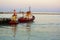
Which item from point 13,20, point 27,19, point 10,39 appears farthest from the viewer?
point 27,19

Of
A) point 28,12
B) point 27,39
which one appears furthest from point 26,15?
point 27,39

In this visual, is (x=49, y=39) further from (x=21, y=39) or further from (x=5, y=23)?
(x=5, y=23)

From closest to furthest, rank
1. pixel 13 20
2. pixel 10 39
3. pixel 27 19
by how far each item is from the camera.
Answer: pixel 10 39
pixel 13 20
pixel 27 19

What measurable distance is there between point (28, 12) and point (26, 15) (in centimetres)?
28

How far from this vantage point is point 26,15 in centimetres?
1953

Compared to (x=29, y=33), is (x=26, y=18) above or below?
below

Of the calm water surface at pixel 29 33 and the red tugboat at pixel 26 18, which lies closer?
the calm water surface at pixel 29 33

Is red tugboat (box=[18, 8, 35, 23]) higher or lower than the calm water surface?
lower

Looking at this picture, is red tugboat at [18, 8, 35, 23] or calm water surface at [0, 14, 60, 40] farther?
red tugboat at [18, 8, 35, 23]

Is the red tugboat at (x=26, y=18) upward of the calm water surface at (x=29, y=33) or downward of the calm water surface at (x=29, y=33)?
downward

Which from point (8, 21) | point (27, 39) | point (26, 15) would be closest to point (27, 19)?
point (26, 15)

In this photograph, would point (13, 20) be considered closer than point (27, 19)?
Yes

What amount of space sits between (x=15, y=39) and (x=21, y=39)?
20 cm

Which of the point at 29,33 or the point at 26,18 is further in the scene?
the point at 26,18
